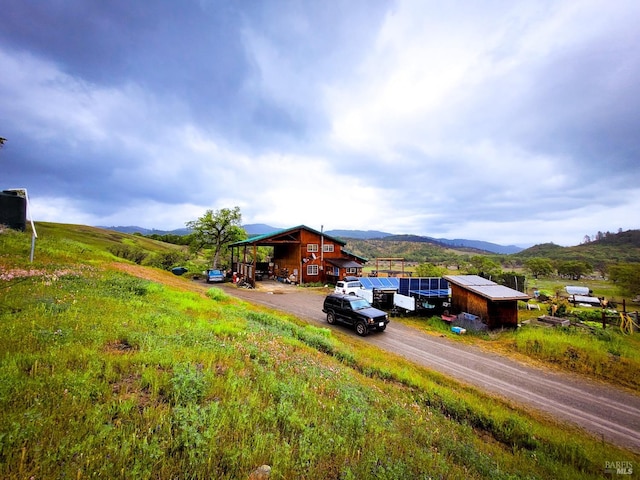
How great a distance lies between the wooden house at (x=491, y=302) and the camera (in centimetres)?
1703

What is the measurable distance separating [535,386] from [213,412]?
12689mm

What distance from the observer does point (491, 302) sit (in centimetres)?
1720

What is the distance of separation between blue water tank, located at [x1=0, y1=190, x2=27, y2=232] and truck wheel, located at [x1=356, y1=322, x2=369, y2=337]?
1139 inches

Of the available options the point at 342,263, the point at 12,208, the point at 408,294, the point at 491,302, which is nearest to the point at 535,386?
the point at 491,302

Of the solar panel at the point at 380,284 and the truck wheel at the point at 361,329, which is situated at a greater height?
the solar panel at the point at 380,284

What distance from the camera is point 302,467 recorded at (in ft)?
10.6

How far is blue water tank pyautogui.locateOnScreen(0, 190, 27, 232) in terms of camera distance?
68.1ft

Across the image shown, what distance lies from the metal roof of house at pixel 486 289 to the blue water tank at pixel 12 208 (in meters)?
35.9

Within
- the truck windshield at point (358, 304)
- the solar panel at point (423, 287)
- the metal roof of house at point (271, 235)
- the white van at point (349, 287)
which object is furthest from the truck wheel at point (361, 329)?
the metal roof of house at point (271, 235)

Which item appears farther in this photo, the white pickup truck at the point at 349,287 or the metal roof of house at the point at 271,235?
the metal roof of house at the point at 271,235

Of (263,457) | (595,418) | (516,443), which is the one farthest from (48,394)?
(595,418)

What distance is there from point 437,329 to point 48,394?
745 inches

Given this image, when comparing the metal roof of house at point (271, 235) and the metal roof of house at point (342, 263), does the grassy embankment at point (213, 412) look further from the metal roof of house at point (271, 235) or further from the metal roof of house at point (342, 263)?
the metal roof of house at point (342, 263)

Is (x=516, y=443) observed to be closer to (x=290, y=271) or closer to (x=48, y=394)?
(x=48, y=394)
